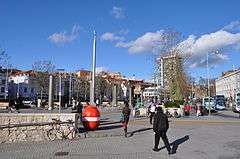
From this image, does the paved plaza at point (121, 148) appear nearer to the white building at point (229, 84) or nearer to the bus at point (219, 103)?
the bus at point (219, 103)

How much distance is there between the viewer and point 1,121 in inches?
717

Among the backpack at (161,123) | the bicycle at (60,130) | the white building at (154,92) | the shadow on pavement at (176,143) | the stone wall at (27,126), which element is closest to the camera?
the backpack at (161,123)

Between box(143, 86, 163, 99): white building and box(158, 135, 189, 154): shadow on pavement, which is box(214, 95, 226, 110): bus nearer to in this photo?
box(143, 86, 163, 99): white building

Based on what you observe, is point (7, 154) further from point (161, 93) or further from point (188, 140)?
point (161, 93)

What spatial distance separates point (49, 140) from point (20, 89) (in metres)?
117

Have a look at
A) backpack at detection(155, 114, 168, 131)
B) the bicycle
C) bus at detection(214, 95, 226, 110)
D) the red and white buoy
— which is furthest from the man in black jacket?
bus at detection(214, 95, 226, 110)

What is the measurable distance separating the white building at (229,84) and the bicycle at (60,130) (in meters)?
105

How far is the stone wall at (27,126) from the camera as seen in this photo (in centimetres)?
1730

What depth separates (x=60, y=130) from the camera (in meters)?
18.5

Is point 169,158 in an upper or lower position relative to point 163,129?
lower

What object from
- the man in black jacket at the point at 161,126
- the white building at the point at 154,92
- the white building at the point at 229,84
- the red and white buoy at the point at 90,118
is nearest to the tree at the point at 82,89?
the white building at the point at 154,92

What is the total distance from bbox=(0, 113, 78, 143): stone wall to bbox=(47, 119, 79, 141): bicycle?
0.15 ft

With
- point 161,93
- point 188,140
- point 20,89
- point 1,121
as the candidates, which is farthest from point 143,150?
point 20,89

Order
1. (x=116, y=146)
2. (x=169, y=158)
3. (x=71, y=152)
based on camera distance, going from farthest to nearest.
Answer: (x=116, y=146)
(x=71, y=152)
(x=169, y=158)
